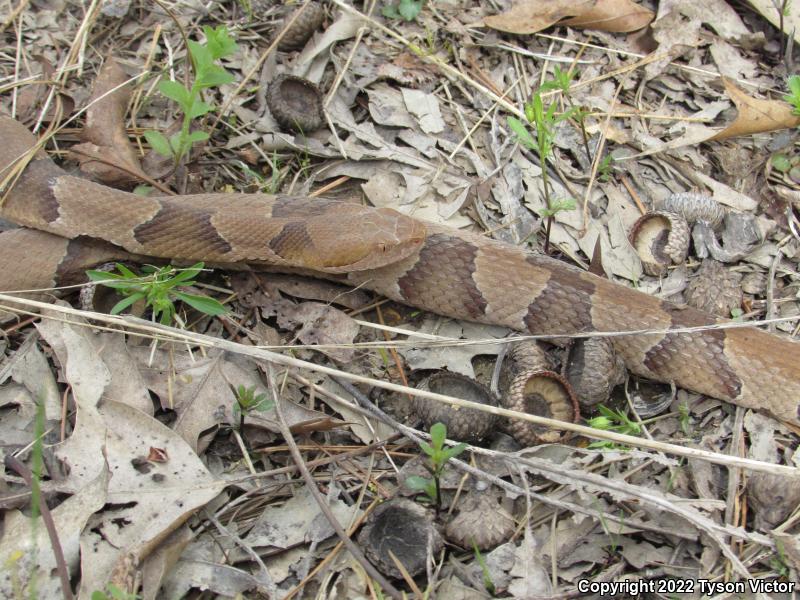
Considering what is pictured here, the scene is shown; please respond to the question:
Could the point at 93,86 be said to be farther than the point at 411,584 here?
Yes

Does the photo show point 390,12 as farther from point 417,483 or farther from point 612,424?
point 417,483

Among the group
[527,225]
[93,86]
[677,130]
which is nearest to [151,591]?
[527,225]

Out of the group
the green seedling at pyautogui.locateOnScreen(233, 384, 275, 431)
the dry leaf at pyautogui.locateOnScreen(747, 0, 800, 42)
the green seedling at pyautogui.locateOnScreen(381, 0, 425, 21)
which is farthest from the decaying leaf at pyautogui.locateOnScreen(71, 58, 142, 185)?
the dry leaf at pyautogui.locateOnScreen(747, 0, 800, 42)

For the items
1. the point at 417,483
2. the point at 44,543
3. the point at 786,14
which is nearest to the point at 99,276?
the point at 44,543

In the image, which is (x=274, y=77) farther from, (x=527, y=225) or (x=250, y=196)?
(x=527, y=225)

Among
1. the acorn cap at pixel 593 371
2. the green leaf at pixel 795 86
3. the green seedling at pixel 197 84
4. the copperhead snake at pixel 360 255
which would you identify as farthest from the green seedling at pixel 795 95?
the green seedling at pixel 197 84

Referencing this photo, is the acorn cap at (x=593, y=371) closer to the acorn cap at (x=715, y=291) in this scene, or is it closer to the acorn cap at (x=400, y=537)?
the acorn cap at (x=715, y=291)
